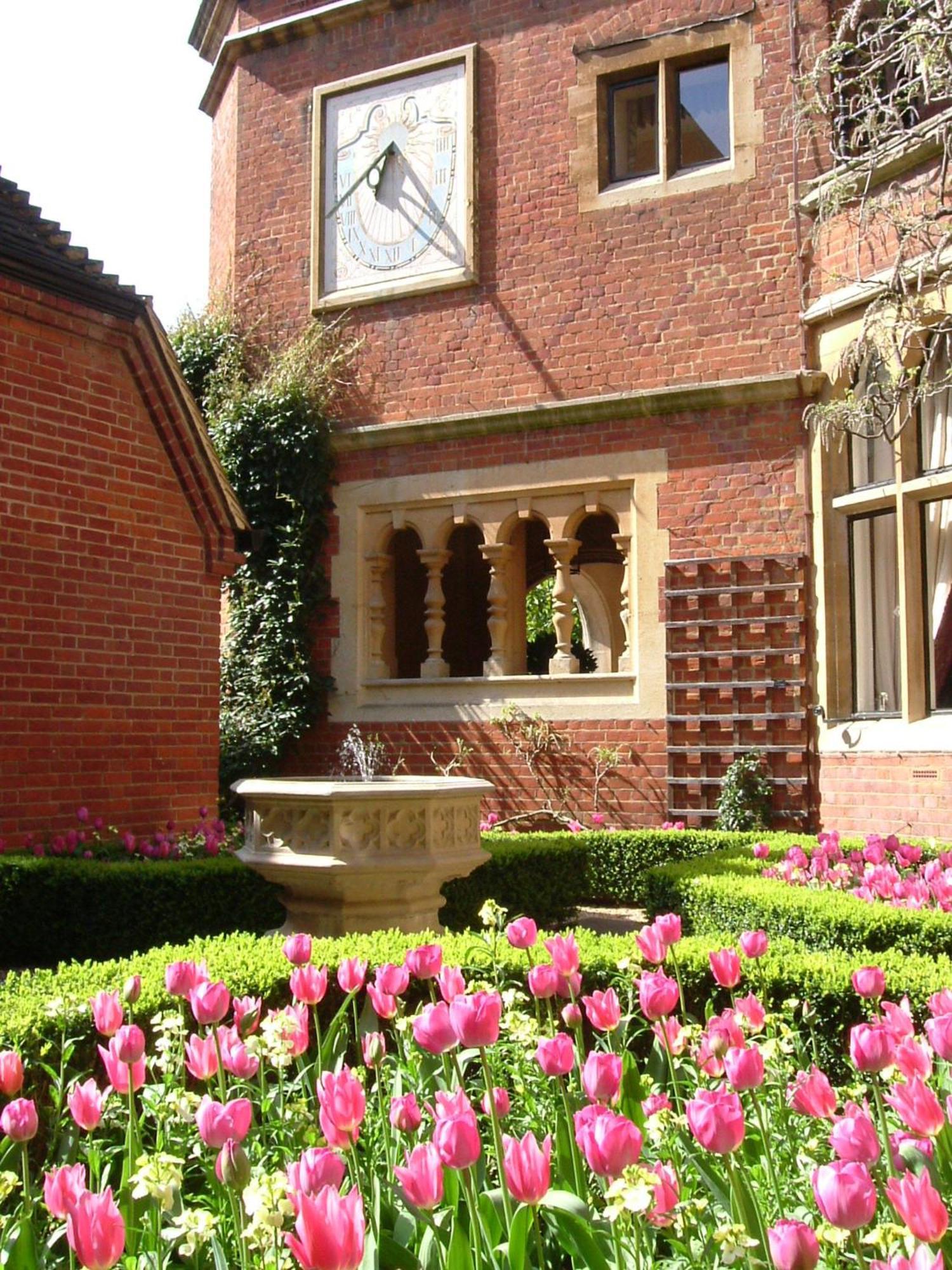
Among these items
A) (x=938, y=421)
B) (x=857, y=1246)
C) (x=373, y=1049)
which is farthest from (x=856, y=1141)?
(x=938, y=421)

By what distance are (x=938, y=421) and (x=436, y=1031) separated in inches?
334

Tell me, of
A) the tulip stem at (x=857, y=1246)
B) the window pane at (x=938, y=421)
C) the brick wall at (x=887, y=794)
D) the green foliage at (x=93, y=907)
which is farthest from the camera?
the window pane at (x=938, y=421)

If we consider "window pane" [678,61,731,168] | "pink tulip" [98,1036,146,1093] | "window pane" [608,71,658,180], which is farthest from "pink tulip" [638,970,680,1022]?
"window pane" [608,71,658,180]

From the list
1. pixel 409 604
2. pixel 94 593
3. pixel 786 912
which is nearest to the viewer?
pixel 786 912

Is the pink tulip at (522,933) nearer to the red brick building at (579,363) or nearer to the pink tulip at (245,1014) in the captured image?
the pink tulip at (245,1014)

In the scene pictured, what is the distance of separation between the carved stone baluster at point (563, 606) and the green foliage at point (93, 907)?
529cm

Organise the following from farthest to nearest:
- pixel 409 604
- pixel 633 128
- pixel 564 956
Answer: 1. pixel 409 604
2. pixel 633 128
3. pixel 564 956

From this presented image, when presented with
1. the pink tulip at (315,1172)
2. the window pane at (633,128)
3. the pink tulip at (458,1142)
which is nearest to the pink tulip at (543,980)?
the pink tulip at (458,1142)

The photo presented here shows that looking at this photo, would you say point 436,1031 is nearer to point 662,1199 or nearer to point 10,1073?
point 662,1199

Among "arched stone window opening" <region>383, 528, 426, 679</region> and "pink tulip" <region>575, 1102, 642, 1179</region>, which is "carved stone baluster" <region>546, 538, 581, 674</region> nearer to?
"arched stone window opening" <region>383, 528, 426, 679</region>

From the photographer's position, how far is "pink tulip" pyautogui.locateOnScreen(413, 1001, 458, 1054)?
1.86 metres

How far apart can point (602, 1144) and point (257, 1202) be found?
0.42 m

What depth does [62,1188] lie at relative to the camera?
1556 millimetres

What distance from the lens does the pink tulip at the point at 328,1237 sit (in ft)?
4.15
